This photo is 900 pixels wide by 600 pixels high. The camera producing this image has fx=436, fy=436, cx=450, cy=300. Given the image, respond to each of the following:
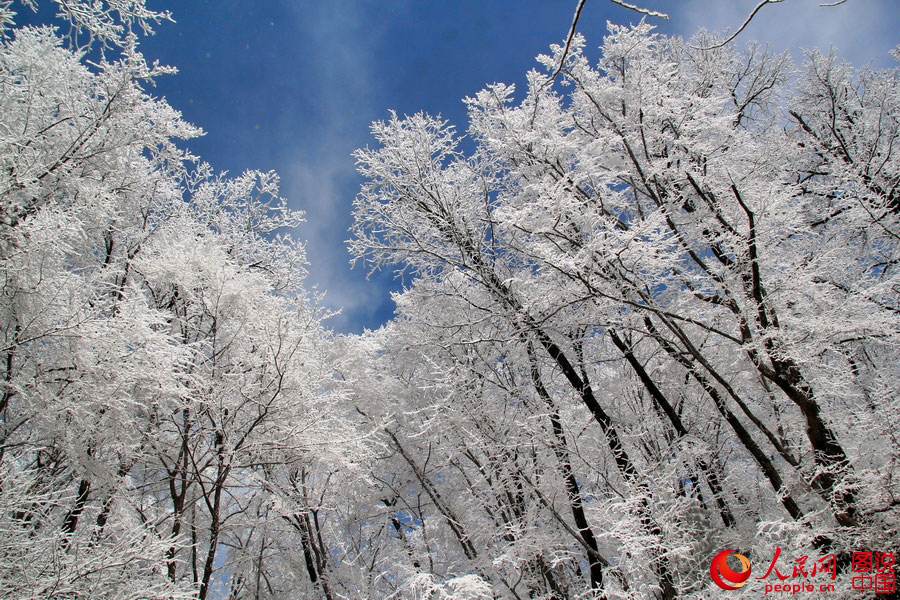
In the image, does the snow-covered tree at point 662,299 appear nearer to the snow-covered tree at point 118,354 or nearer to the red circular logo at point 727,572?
the red circular logo at point 727,572

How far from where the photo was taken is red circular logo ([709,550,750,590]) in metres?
3.88

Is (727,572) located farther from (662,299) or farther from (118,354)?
(118,354)

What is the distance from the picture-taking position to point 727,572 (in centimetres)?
438

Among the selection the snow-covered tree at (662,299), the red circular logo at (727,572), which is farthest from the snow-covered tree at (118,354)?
the red circular logo at (727,572)

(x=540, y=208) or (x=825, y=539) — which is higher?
(x=540, y=208)

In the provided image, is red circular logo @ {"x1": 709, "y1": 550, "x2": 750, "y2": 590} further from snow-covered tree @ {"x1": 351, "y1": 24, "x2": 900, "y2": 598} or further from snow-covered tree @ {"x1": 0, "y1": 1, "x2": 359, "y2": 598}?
snow-covered tree @ {"x1": 0, "y1": 1, "x2": 359, "y2": 598}

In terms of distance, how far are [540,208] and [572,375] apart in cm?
263

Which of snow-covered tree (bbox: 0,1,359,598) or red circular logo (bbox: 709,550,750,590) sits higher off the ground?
snow-covered tree (bbox: 0,1,359,598)

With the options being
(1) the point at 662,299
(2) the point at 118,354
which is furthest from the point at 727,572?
(2) the point at 118,354

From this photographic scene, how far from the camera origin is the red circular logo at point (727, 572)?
388cm

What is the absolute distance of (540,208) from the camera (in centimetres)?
478

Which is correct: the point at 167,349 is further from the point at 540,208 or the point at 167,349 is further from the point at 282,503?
the point at 540,208

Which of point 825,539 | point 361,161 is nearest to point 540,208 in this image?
point 361,161

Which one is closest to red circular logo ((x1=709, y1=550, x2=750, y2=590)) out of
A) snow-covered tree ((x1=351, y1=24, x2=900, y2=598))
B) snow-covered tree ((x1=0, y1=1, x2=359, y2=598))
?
snow-covered tree ((x1=351, y1=24, x2=900, y2=598))
